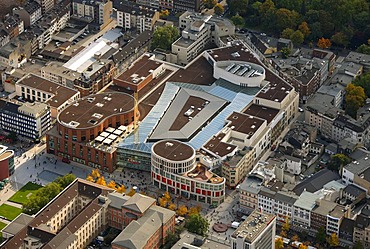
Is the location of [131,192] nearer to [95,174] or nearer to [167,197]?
[167,197]

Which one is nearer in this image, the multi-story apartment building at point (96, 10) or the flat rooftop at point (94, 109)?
the flat rooftop at point (94, 109)

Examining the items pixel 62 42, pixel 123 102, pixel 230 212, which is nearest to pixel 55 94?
pixel 123 102

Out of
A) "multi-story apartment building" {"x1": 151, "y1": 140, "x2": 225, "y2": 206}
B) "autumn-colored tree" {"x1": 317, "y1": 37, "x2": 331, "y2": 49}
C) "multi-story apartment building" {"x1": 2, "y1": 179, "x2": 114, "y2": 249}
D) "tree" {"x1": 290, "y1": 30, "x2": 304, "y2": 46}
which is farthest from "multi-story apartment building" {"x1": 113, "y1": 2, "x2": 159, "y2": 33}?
"multi-story apartment building" {"x1": 2, "y1": 179, "x2": 114, "y2": 249}

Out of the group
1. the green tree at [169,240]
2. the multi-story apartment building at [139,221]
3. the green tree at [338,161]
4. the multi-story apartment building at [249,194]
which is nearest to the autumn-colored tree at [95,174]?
the multi-story apartment building at [139,221]

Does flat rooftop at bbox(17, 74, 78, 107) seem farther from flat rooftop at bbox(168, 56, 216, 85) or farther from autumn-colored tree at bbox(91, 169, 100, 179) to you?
flat rooftop at bbox(168, 56, 216, 85)

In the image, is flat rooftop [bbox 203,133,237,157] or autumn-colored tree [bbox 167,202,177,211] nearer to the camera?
autumn-colored tree [bbox 167,202,177,211]

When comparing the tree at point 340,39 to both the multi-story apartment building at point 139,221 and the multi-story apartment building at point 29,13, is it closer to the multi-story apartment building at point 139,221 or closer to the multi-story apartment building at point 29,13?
the multi-story apartment building at point 29,13

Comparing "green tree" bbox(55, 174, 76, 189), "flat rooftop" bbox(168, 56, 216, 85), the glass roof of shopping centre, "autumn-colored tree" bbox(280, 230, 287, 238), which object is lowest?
"autumn-colored tree" bbox(280, 230, 287, 238)

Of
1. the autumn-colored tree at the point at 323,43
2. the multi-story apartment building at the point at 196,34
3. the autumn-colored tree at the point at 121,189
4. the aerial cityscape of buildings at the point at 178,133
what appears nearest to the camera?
the aerial cityscape of buildings at the point at 178,133
